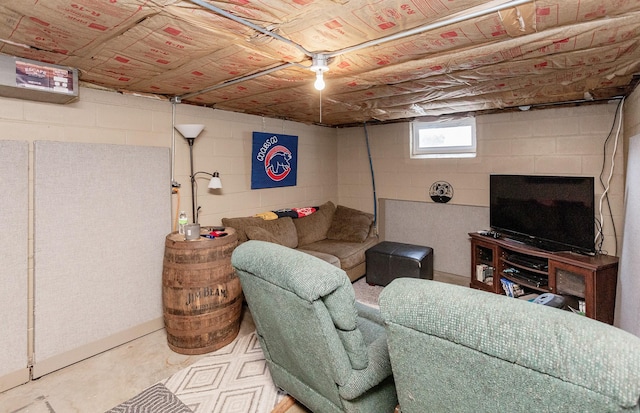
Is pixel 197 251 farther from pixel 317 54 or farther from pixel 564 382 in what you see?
pixel 564 382

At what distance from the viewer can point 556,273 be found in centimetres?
291

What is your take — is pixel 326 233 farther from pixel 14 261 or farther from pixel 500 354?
pixel 500 354

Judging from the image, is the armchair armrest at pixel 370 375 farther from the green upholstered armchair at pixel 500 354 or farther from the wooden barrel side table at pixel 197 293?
the wooden barrel side table at pixel 197 293

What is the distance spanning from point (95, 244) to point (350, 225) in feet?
9.47

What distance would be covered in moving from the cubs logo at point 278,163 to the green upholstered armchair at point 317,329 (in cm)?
245

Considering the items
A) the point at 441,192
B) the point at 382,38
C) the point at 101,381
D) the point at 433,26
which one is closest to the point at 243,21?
the point at 382,38

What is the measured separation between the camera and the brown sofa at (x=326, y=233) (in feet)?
11.6

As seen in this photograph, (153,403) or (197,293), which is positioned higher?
(197,293)

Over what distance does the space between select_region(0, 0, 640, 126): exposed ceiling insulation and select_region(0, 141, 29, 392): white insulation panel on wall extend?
72 cm

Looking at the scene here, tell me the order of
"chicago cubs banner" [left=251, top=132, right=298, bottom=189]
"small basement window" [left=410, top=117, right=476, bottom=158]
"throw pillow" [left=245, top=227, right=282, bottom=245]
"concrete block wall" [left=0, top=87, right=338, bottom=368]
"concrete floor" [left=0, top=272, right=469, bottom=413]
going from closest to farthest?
"concrete floor" [left=0, top=272, right=469, bottom=413] < "concrete block wall" [left=0, top=87, right=338, bottom=368] < "throw pillow" [left=245, top=227, right=282, bottom=245] < "chicago cubs banner" [left=251, top=132, right=298, bottom=189] < "small basement window" [left=410, top=117, right=476, bottom=158]

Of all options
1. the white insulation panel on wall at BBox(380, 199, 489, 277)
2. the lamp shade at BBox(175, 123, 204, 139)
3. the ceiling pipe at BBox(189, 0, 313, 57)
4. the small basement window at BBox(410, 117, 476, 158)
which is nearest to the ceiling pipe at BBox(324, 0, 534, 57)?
the ceiling pipe at BBox(189, 0, 313, 57)

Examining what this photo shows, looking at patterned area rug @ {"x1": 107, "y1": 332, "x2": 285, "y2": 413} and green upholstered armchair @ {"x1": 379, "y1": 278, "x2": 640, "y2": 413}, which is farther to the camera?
patterned area rug @ {"x1": 107, "y1": 332, "x2": 285, "y2": 413}

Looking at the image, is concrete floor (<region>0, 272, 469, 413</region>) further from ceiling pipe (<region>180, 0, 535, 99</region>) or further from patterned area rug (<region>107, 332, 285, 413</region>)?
ceiling pipe (<region>180, 0, 535, 99</region>)

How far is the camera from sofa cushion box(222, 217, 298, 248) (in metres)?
3.44
